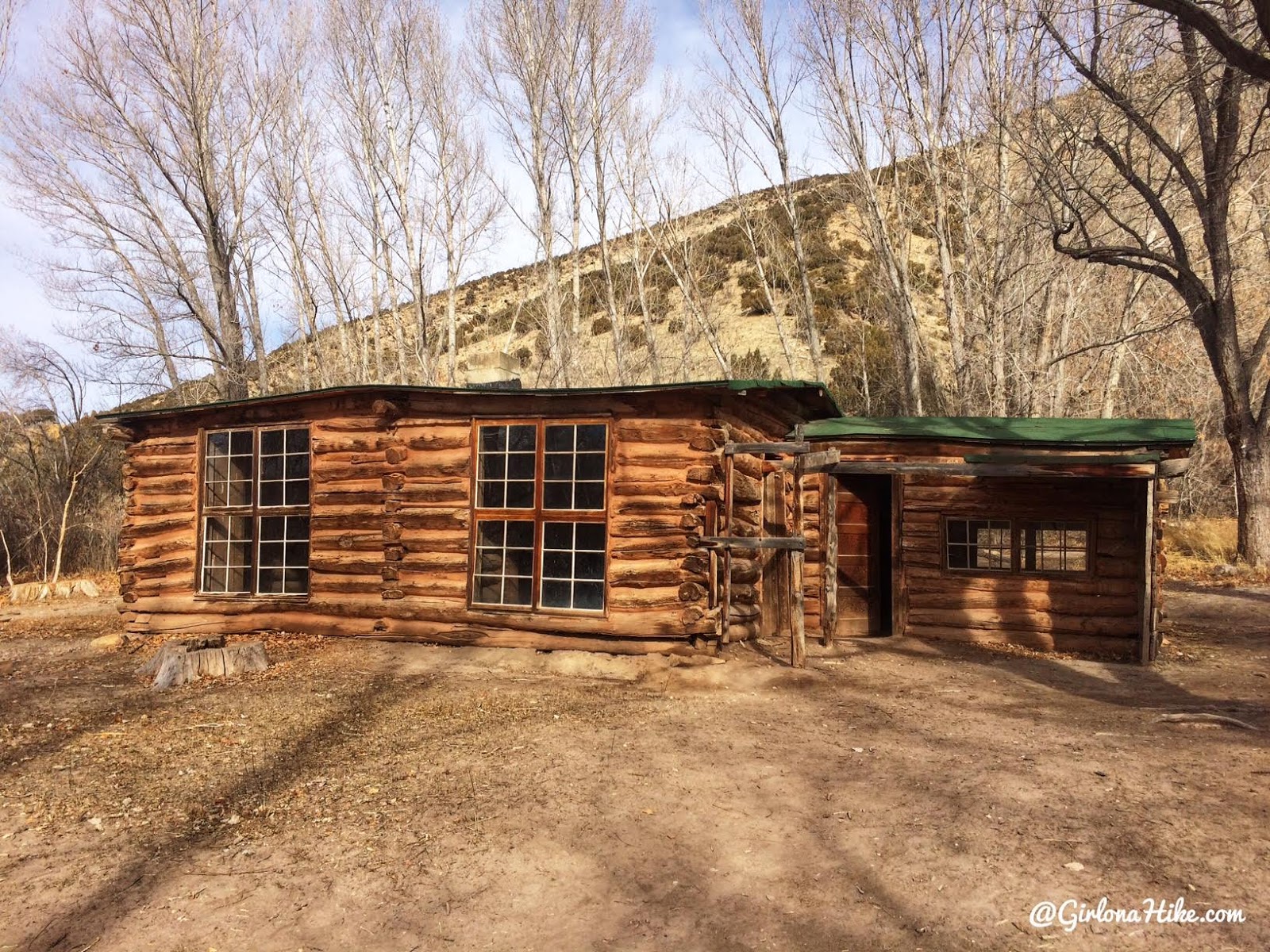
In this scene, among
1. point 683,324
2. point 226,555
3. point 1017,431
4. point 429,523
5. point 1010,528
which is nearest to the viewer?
point 429,523

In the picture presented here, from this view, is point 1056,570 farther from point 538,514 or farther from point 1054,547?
point 538,514

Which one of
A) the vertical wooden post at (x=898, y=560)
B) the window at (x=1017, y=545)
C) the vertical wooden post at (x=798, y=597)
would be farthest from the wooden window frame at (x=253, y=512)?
the window at (x=1017, y=545)

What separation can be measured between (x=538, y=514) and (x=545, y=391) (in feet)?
4.91

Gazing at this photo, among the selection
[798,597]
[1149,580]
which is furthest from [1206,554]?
[798,597]

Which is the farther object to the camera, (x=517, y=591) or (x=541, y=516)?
(x=517, y=591)

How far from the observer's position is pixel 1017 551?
1105 cm

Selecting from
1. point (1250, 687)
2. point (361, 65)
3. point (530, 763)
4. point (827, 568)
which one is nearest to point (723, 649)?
point (827, 568)

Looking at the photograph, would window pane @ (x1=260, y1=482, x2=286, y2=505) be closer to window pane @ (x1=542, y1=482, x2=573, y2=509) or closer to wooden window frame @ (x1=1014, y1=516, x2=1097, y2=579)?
window pane @ (x1=542, y1=482, x2=573, y2=509)

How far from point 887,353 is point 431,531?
77.0 ft

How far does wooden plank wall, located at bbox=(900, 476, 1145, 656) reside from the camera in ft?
34.7

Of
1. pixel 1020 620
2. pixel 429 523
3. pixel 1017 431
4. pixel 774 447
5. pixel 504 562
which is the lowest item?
pixel 1020 620

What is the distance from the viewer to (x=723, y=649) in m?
9.13

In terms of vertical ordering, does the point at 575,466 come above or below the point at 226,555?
above

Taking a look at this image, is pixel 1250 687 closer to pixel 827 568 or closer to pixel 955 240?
pixel 827 568
